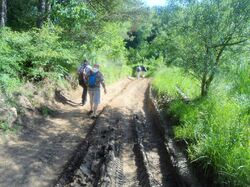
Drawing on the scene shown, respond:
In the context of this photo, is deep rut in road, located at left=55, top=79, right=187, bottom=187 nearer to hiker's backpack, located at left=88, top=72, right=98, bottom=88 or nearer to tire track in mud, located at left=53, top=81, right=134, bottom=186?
tire track in mud, located at left=53, top=81, right=134, bottom=186

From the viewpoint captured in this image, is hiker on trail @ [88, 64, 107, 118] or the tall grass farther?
hiker on trail @ [88, 64, 107, 118]

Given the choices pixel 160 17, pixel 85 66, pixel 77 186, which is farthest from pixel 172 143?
pixel 85 66

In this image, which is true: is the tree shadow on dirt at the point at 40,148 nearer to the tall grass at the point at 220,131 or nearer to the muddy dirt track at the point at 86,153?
the muddy dirt track at the point at 86,153

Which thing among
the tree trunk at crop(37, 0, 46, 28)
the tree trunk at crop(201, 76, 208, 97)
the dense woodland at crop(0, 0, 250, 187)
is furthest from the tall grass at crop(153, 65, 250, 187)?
the tree trunk at crop(37, 0, 46, 28)

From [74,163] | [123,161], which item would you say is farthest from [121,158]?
[74,163]

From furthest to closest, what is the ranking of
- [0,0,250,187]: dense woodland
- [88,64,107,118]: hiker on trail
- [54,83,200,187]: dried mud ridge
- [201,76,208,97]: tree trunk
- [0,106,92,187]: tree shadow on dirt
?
1. [88,64,107,118]: hiker on trail
2. [201,76,208,97]: tree trunk
3. [0,106,92,187]: tree shadow on dirt
4. [54,83,200,187]: dried mud ridge
5. [0,0,250,187]: dense woodland

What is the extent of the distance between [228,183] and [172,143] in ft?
9.91

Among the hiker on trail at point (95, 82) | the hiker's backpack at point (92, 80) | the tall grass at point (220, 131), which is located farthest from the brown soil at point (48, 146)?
the tall grass at point (220, 131)

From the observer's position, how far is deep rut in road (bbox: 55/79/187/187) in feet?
21.0

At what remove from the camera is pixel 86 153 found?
759 cm

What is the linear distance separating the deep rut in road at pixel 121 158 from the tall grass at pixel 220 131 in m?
0.71

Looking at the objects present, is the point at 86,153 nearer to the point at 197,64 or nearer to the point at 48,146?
the point at 48,146

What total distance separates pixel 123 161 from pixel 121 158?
0.14 meters

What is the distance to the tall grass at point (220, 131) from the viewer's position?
16.8ft
